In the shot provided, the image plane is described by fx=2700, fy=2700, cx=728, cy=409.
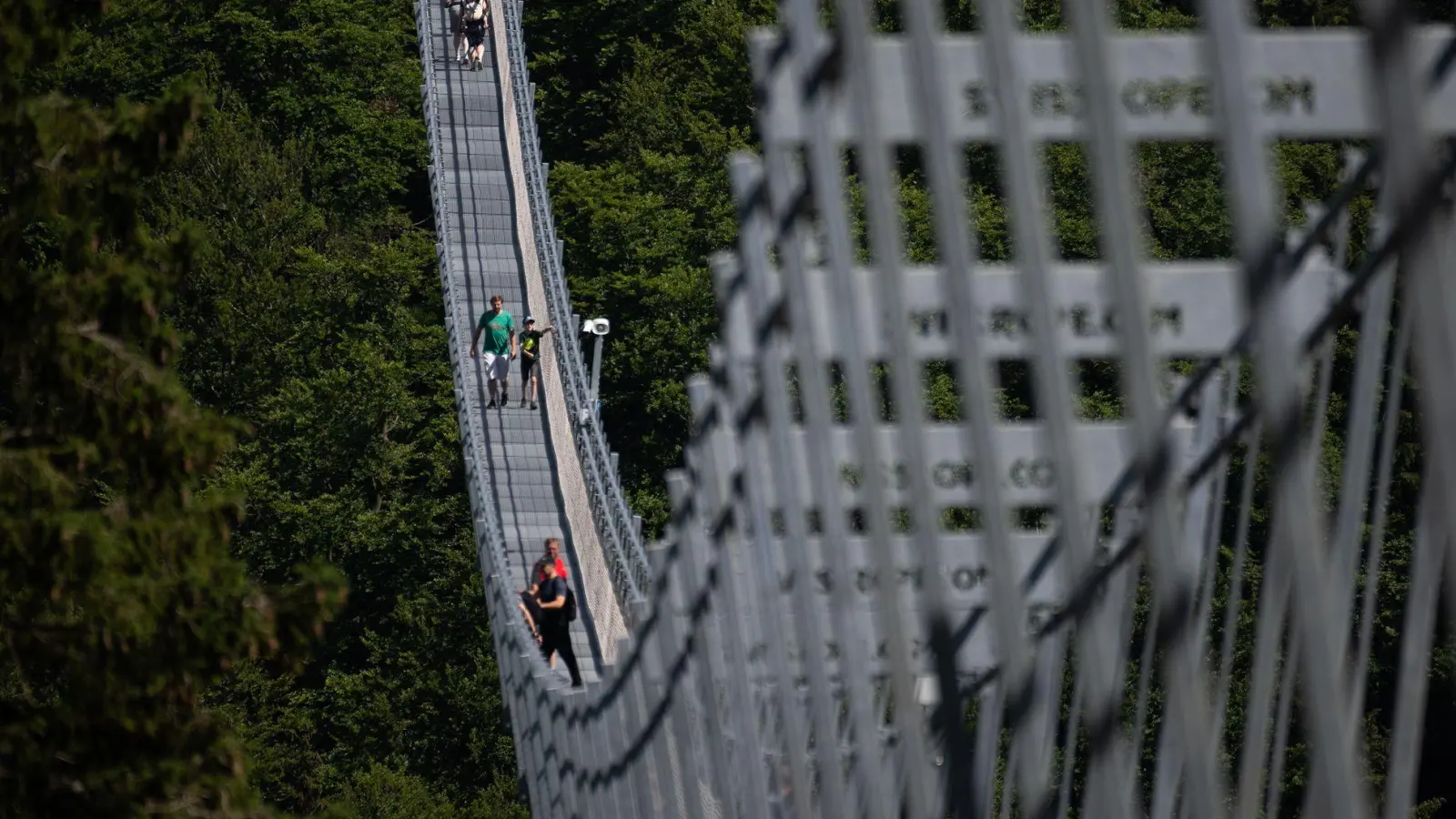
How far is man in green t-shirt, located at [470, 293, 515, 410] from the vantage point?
83.4 feet

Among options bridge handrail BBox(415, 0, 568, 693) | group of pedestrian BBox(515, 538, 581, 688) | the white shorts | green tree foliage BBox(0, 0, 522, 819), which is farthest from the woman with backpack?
group of pedestrian BBox(515, 538, 581, 688)

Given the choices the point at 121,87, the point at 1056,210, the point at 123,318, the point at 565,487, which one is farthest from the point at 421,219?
the point at 123,318

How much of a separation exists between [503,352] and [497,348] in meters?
0.09

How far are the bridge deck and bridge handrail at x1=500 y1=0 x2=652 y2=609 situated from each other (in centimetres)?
35

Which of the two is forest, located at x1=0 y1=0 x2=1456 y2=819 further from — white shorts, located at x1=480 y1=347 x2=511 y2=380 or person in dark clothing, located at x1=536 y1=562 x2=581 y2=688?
person in dark clothing, located at x1=536 y1=562 x2=581 y2=688

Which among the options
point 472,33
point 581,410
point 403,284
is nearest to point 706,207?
point 403,284

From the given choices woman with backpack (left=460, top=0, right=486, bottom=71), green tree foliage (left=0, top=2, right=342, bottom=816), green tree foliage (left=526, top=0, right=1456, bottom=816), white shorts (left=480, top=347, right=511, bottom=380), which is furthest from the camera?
green tree foliage (left=526, top=0, right=1456, bottom=816)

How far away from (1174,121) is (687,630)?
311 cm

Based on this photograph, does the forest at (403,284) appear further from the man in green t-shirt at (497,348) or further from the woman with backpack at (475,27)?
the woman with backpack at (475,27)

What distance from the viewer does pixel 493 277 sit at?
3059 centimetres

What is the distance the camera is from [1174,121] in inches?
266

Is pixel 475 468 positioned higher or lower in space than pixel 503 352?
lower

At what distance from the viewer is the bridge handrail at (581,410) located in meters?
22.0

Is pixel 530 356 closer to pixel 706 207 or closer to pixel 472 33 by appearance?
pixel 472 33
